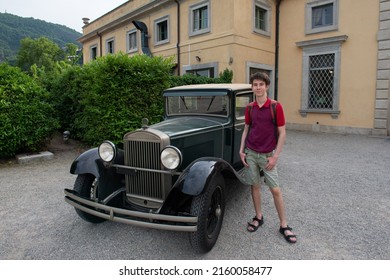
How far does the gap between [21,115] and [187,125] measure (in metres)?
4.65

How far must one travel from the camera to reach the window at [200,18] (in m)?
11.9

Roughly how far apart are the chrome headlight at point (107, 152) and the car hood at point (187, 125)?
606mm

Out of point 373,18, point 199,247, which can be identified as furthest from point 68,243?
point 373,18

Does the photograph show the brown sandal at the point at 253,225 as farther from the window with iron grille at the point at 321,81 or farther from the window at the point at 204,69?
the window with iron grille at the point at 321,81

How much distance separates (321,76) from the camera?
11508 mm

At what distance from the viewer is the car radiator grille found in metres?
2.98

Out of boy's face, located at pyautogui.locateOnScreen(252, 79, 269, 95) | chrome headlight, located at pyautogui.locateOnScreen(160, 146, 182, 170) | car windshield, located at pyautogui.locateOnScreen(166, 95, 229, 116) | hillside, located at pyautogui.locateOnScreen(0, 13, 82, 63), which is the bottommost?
chrome headlight, located at pyautogui.locateOnScreen(160, 146, 182, 170)

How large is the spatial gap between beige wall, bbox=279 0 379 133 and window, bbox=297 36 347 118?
20 cm

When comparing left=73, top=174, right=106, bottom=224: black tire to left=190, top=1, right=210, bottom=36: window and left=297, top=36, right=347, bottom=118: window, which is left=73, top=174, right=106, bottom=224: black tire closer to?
left=190, top=1, right=210, bottom=36: window

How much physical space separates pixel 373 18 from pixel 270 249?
10780 mm

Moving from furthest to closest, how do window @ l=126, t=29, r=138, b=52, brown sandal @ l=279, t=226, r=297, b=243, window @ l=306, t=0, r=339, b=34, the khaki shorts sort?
window @ l=126, t=29, r=138, b=52
window @ l=306, t=0, r=339, b=34
the khaki shorts
brown sandal @ l=279, t=226, r=297, b=243

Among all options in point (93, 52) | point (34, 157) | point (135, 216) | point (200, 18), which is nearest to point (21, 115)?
point (34, 157)

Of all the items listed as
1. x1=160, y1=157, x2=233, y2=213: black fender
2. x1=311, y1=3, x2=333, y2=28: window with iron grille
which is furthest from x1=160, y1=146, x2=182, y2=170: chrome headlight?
x1=311, y1=3, x2=333, y2=28: window with iron grille
